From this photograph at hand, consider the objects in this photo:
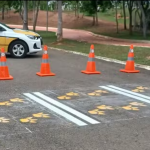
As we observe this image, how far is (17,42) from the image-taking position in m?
14.1

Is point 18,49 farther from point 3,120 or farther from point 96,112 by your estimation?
point 3,120

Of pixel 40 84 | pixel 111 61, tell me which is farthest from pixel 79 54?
pixel 40 84

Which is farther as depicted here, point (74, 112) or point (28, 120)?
point (74, 112)

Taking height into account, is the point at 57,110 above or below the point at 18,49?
below

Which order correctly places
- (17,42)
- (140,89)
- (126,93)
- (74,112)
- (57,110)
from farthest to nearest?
(17,42) < (140,89) < (126,93) < (57,110) < (74,112)

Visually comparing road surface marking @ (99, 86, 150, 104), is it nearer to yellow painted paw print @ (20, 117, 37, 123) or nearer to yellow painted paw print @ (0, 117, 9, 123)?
yellow painted paw print @ (20, 117, 37, 123)

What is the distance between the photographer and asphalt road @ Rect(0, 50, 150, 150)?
4.84 metres

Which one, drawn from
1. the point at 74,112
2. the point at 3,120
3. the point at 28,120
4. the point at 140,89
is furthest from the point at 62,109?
the point at 140,89

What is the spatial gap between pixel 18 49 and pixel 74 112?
8.28 meters

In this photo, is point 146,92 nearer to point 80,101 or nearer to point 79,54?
point 80,101

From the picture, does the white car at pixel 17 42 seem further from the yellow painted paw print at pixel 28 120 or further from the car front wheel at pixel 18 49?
the yellow painted paw print at pixel 28 120

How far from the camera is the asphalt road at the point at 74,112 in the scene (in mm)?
4844

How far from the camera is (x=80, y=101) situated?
23.6 feet

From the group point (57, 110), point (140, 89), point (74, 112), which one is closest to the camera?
point (74, 112)
